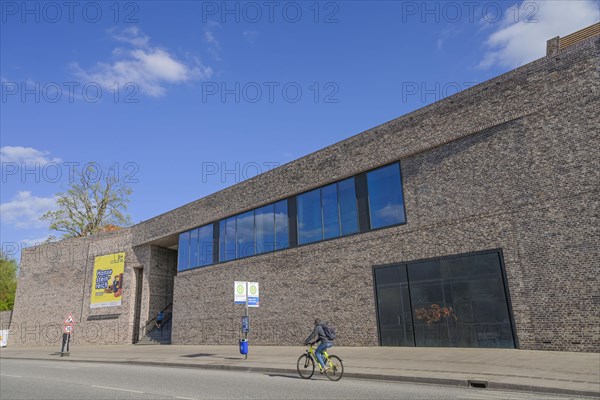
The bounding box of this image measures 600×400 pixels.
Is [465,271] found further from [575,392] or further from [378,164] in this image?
[575,392]

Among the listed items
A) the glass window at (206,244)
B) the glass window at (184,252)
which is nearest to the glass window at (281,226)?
the glass window at (206,244)

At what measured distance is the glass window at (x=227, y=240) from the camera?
27.8 meters

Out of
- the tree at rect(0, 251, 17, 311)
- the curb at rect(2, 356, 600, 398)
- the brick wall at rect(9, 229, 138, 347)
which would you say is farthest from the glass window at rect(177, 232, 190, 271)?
the tree at rect(0, 251, 17, 311)

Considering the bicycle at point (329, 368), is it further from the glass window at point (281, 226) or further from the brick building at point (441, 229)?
the glass window at point (281, 226)

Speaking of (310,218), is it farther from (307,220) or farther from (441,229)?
(441,229)

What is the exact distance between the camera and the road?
9.05m

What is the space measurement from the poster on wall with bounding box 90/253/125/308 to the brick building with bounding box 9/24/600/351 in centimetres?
906

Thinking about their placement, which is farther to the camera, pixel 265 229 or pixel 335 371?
pixel 265 229

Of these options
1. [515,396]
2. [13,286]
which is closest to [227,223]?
[515,396]

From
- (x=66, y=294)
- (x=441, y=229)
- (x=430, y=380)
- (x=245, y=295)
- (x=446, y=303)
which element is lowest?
(x=430, y=380)

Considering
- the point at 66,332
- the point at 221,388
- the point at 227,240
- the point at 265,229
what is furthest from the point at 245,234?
the point at 221,388

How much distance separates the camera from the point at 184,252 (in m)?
31.7

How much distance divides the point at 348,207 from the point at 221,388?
12541 mm

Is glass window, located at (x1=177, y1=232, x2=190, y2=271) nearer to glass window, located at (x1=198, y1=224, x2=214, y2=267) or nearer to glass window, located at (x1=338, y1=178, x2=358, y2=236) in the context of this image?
glass window, located at (x1=198, y1=224, x2=214, y2=267)
